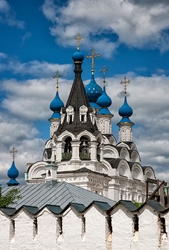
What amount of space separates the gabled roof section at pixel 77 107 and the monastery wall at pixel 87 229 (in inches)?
648

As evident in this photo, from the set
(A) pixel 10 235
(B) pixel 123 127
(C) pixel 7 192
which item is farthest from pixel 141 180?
(A) pixel 10 235

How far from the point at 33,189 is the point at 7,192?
80 centimetres

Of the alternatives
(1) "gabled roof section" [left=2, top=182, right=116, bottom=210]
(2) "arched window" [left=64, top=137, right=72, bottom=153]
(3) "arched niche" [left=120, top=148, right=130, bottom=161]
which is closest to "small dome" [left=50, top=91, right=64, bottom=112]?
(3) "arched niche" [left=120, top=148, right=130, bottom=161]

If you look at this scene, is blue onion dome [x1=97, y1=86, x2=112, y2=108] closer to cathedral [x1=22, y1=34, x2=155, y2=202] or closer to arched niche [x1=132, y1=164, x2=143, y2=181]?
cathedral [x1=22, y1=34, x2=155, y2=202]

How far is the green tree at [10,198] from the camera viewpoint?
17.3 m

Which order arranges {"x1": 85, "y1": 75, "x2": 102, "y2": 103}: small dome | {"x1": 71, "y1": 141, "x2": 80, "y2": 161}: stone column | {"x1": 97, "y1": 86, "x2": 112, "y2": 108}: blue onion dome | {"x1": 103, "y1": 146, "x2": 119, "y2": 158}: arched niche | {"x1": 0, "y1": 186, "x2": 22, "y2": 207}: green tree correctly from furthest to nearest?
{"x1": 85, "y1": 75, "x2": 102, "y2": 103}: small dome < {"x1": 97, "y1": 86, "x2": 112, "y2": 108}: blue onion dome < {"x1": 103, "y1": 146, "x2": 119, "y2": 158}: arched niche < {"x1": 71, "y1": 141, "x2": 80, "y2": 161}: stone column < {"x1": 0, "y1": 186, "x2": 22, "y2": 207}: green tree

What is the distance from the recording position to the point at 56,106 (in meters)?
40.0

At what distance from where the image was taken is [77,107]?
33094 mm

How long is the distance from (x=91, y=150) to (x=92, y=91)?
8.40 metres

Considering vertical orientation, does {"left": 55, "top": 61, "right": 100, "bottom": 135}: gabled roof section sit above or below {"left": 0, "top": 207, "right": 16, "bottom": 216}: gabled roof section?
above

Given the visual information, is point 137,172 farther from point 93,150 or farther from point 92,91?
point 93,150

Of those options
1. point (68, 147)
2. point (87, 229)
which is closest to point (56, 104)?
point (68, 147)

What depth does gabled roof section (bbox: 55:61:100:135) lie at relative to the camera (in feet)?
107

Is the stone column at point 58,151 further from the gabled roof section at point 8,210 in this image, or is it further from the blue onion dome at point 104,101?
the gabled roof section at point 8,210
